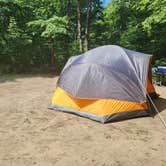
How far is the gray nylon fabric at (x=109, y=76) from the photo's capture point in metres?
4.84

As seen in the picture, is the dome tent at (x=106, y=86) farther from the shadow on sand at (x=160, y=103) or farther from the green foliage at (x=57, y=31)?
the green foliage at (x=57, y=31)

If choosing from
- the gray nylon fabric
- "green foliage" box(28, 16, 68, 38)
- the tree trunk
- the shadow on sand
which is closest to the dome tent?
the gray nylon fabric

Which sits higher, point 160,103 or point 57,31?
point 57,31

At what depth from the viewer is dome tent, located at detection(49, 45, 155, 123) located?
4727 mm

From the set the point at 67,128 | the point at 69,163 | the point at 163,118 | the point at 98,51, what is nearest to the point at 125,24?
the point at 98,51

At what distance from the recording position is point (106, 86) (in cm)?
493

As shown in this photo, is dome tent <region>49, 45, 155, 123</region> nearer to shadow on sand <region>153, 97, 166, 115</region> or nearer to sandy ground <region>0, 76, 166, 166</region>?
sandy ground <region>0, 76, 166, 166</region>

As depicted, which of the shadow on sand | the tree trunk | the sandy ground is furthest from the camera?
the tree trunk

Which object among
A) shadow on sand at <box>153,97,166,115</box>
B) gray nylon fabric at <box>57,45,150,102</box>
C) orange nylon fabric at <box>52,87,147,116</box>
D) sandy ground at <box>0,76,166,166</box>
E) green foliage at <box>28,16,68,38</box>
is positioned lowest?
shadow on sand at <box>153,97,166,115</box>

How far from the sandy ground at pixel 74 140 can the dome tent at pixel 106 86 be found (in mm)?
224

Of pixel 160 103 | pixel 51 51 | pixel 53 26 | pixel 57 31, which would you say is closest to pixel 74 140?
pixel 160 103

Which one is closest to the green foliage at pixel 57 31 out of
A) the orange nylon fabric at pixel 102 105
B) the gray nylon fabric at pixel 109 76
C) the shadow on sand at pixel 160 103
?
the shadow on sand at pixel 160 103

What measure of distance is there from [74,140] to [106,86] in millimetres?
1617

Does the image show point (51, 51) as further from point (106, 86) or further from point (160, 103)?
point (106, 86)
